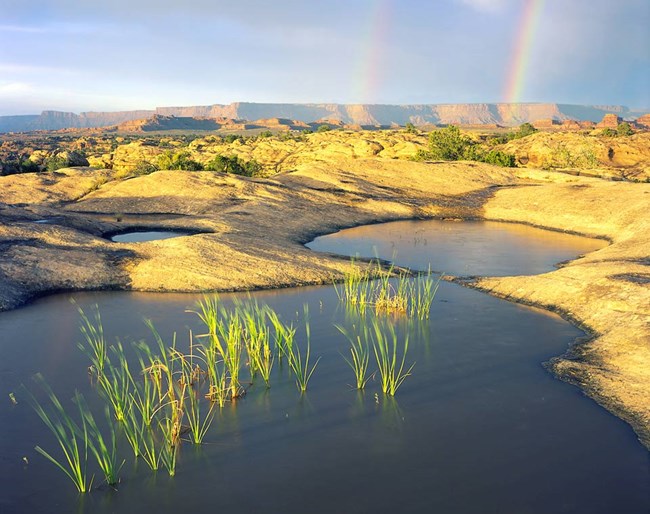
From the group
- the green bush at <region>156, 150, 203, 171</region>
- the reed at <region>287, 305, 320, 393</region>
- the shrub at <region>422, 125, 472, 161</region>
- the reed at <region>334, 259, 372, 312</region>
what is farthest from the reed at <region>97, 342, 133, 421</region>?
the shrub at <region>422, 125, 472, 161</region>

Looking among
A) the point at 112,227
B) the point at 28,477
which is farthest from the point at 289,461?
the point at 112,227

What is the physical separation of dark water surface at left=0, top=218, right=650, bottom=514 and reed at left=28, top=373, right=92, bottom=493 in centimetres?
20

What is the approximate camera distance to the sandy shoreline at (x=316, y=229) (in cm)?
1770

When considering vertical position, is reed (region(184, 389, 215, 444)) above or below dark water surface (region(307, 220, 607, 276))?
above

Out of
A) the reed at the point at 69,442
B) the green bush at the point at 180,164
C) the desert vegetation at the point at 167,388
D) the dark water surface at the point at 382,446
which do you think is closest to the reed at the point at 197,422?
the desert vegetation at the point at 167,388

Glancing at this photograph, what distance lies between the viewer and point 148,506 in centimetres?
969

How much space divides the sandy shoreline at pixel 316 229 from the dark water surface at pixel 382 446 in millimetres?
1490

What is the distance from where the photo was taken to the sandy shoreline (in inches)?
697

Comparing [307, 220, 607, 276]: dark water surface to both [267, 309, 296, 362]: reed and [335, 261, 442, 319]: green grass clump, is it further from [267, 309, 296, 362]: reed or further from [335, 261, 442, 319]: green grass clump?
[267, 309, 296, 362]: reed

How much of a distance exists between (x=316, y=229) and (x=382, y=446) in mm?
25400

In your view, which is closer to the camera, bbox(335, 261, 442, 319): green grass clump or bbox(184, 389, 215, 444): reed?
bbox(184, 389, 215, 444): reed

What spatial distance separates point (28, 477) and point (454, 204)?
1548 inches

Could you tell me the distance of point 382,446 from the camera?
11.6m

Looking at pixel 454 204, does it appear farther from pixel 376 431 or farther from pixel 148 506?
pixel 148 506
